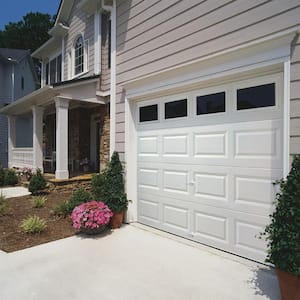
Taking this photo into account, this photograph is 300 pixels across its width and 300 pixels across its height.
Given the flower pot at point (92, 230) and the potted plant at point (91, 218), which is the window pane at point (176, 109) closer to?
the potted plant at point (91, 218)

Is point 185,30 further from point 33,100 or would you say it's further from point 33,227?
point 33,100

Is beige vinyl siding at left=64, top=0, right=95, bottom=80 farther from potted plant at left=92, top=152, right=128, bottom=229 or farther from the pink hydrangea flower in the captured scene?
the pink hydrangea flower

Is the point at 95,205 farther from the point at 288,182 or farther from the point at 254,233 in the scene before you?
the point at 288,182

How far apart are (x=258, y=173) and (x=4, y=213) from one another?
5.44 m

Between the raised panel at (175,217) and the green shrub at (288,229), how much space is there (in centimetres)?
181

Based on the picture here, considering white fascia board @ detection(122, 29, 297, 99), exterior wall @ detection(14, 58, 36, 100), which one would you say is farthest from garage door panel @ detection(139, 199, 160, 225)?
exterior wall @ detection(14, 58, 36, 100)

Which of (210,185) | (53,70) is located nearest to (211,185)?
(210,185)

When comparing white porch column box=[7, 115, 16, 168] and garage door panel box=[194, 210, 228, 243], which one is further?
white porch column box=[7, 115, 16, 168]

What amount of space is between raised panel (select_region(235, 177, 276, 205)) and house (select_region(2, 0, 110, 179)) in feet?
18.3

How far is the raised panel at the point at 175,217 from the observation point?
432 centimetres

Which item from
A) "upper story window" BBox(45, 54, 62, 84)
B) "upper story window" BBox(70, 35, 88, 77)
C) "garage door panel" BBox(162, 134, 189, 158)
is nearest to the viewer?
"garage door panel" BBox(162, 134, 189, 158)

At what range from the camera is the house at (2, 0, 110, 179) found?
8.23 metres

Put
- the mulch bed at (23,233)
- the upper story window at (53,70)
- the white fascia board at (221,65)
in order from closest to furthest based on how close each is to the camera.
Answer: the white fascia board at (221,65) < the mulch bed at (23,233) < the upper story window at (53,70)

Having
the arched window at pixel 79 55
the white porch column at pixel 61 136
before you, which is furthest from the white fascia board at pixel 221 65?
the arched window at pixel 79 55
